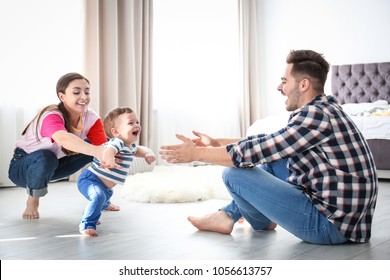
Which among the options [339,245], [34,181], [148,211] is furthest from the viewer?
[148,211]

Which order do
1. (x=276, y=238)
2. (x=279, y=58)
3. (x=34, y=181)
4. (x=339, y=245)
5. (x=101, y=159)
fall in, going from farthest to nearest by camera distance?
(x=279, y=58)
(x=34, y=181)
(x=101, y=159)
(x=276, y=238)
(x=339, y=245)

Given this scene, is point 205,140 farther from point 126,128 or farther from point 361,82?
point 361,82

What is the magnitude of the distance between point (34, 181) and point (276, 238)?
1241 millimetres

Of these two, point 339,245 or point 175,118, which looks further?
point 175,118

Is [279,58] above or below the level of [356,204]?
above

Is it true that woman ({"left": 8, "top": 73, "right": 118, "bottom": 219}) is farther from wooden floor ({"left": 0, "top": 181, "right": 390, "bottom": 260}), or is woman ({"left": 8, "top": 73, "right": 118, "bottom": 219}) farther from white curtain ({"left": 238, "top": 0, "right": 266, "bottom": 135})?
white curtain ({"left": 238, "top": 0, "right": 266, "bottom": 135})

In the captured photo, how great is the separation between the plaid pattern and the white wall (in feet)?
15.0

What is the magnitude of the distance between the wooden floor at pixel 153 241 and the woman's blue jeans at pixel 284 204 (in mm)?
54

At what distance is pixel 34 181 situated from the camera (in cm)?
254

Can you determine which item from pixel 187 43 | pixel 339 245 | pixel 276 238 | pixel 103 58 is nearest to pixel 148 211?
pixel 276 238

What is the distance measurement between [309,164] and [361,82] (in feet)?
14.6

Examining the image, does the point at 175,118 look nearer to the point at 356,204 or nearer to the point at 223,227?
the point at 223,227

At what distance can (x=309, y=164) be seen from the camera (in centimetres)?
177

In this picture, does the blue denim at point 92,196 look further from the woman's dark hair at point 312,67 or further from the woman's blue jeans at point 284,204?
the woman's dark hair at point 312,67
